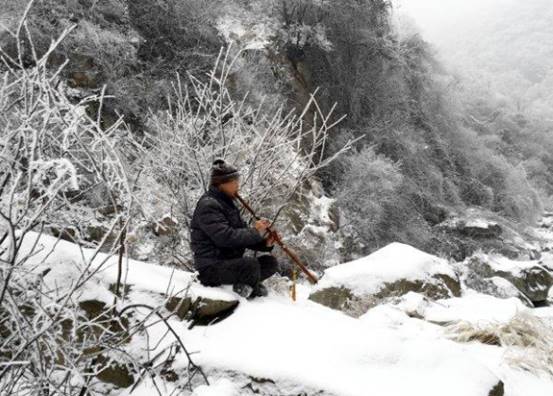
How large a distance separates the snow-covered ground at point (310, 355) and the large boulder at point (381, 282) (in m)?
1.65

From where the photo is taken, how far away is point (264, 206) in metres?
5.83

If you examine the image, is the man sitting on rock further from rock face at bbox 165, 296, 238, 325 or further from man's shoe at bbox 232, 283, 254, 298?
rock face at bbox 165, 296, 238, 325

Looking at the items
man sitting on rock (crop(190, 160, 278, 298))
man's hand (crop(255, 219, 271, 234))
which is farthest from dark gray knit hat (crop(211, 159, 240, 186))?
man's hand (crop(255, 219, 271, 234))

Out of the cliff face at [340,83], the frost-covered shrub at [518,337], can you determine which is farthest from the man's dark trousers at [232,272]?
the cliff face at [340,83]

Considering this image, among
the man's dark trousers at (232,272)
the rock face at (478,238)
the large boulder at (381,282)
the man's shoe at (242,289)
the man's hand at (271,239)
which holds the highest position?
the man's hand at (271,239)

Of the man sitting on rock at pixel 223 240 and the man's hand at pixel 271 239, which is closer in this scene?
the man sitting on rock at pixel 223 240

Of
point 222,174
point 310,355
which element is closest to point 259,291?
point 222,174

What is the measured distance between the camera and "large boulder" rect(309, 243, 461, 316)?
194 inches

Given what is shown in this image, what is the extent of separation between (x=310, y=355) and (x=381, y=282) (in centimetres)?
267

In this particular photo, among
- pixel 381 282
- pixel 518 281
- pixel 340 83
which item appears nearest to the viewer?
pixel 381 282

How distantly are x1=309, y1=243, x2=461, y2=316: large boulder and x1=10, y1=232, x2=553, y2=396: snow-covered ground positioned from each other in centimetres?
165

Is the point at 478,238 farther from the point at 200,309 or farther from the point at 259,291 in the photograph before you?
the point at 200,309

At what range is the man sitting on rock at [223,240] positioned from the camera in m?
3.35

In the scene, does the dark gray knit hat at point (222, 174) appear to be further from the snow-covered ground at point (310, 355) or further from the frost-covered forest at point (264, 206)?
the snow-covered ground at point (310, 355)
